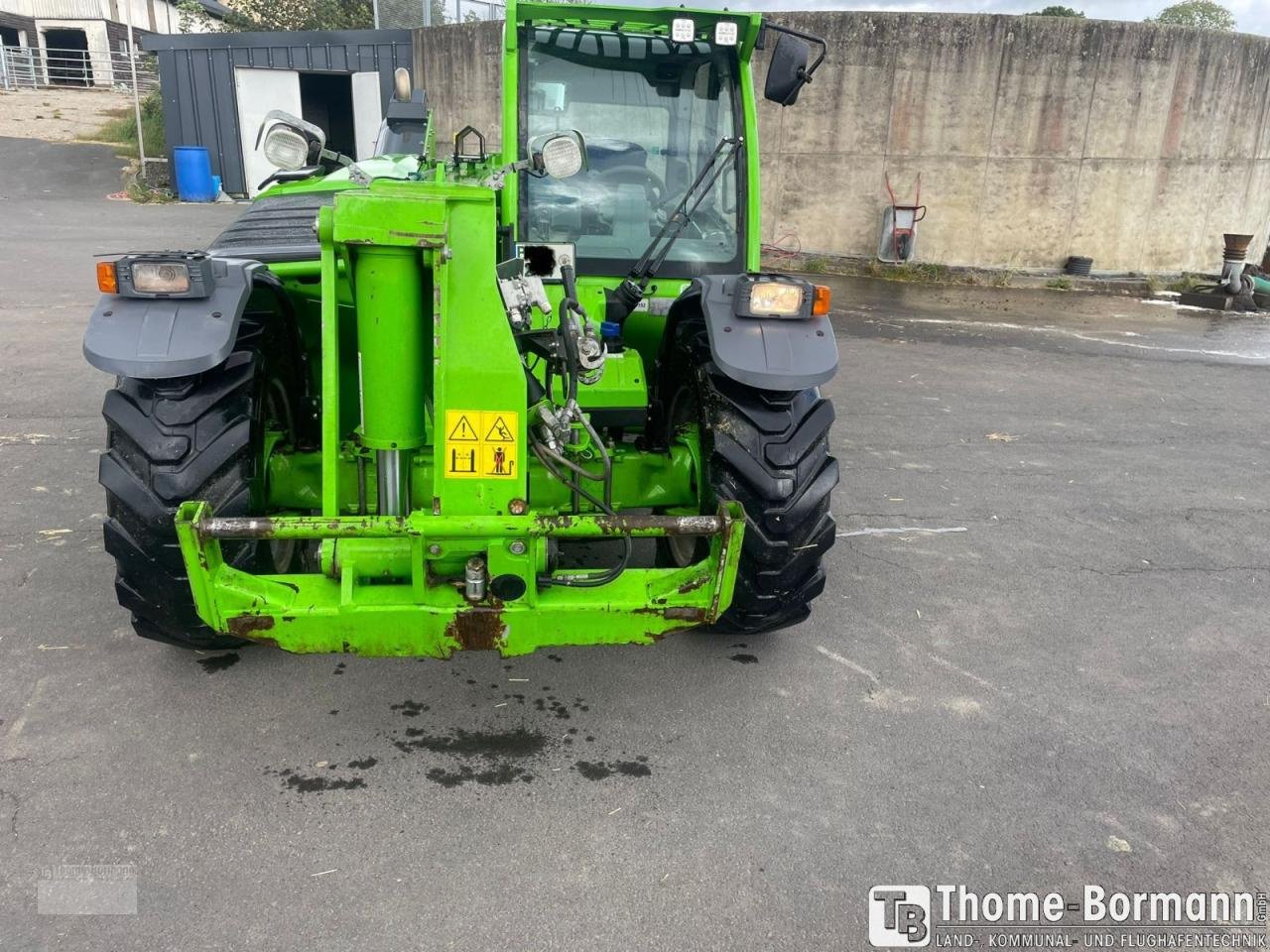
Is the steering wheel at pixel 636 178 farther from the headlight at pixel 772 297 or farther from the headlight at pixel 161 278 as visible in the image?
the headlight at pixel 161 278

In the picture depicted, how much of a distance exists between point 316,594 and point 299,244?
8.04 ft

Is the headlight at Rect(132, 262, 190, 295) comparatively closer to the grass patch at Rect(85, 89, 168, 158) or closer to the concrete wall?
the concrete wall

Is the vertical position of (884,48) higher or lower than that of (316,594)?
higher

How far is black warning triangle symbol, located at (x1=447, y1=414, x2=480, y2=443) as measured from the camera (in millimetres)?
2629

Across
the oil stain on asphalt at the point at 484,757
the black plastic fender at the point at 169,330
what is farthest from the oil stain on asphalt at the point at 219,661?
the black plastic fender at the point at 169,330

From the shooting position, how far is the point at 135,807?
2.69 meters

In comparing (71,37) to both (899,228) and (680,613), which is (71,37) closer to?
(899,228)

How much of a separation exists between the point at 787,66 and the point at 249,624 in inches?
114

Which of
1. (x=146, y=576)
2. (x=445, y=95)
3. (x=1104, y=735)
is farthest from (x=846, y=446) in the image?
(x=445, y=95)

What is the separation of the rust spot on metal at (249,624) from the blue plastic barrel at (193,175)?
1769 centimetres

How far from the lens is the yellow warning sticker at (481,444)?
8.64 ft

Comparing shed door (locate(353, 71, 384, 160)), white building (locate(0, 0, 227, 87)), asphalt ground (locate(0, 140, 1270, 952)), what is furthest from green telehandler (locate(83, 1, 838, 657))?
white building (locate(0, 0, 227, 87))

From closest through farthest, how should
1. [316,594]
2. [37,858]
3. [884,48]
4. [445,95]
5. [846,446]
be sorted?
[37,858] → [316,594] → [846,446] → [884,48] → [445,95]

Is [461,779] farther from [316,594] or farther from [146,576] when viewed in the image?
[146,576]
